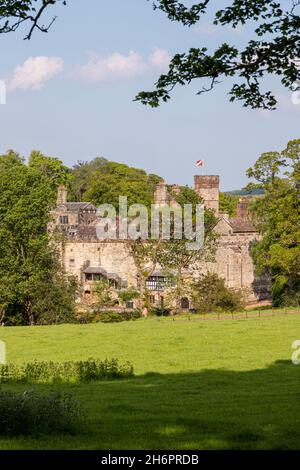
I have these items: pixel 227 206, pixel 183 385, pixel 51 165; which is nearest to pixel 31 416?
pixel 183 385

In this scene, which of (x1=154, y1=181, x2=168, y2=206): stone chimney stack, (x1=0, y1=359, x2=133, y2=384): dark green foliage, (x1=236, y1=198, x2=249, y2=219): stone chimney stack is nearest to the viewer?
(x1=0, y1=359, x2=133, y2=384): dark green foliage

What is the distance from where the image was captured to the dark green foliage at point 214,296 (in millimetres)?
60938

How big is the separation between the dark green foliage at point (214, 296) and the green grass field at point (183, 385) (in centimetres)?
1417

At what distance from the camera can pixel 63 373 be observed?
26.2 metres

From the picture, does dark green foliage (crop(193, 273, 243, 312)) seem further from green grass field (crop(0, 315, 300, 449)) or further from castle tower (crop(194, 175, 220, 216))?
castle tower (crop(194, 175, 220, 216))

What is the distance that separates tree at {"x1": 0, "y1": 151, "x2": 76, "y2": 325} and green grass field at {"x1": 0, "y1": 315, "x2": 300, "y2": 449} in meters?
12.9

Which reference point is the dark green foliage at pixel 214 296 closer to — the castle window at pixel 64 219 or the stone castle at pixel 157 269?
the stone castle at pixel 157 269

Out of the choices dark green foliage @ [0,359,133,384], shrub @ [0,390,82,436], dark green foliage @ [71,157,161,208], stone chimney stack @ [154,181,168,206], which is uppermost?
dark green foliage @ [71,157,161,208]

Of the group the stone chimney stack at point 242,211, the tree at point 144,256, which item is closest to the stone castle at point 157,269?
the stone chimney stack at point 242,211

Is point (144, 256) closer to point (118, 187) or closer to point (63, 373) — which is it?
point (63, 373)

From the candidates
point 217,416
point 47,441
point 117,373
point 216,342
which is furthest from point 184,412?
point 216,342

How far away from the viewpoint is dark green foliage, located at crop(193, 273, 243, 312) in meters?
60.9

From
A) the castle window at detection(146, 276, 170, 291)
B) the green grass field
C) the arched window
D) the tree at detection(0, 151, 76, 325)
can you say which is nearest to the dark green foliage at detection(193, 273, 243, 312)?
the arched window

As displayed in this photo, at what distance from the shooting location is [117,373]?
2686 cm
